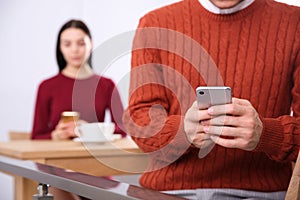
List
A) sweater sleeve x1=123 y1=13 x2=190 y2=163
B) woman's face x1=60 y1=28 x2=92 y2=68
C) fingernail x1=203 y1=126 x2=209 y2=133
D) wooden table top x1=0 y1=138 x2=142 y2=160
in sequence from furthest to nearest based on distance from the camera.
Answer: woman's face x1=60 y1=28 x2=92 y2=68 < wooden table top x1=0 y1=138 x2=142 y2=160 < sweater sleeve x1=123 y1=13 x2=190 y2=163 < fingernail x1=203 y1=126 x2=209 y2=133

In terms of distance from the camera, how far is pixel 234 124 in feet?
3.93

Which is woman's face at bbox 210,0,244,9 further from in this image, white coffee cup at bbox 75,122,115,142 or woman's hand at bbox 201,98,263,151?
white coffee cup at bbox 75,122,115,142

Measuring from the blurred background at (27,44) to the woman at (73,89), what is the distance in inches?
55.0

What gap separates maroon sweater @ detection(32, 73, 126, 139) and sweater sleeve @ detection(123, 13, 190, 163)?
1.73 meters

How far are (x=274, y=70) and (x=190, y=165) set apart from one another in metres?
0.28

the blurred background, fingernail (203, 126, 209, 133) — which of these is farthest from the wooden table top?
the blurred background

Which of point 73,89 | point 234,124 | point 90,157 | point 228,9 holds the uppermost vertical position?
point 228,9

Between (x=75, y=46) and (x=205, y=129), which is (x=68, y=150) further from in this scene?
(x=75, y=46)

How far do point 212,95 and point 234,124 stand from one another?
0.29ft

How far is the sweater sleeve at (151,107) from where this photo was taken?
1.36 metres

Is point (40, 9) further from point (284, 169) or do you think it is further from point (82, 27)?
point (284, 169)

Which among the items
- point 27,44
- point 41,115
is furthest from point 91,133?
point 27,44

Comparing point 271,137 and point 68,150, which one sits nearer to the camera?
point 271,137

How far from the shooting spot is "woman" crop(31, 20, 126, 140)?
3.25 metres
